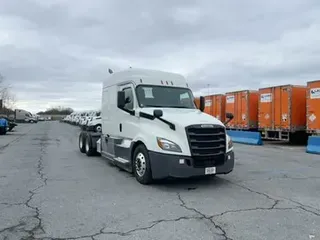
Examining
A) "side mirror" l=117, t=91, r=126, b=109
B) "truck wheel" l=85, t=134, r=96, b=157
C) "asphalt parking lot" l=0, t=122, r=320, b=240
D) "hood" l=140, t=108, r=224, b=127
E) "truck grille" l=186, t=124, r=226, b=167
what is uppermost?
"side mirror" l=117, t=91, r=126, b=109

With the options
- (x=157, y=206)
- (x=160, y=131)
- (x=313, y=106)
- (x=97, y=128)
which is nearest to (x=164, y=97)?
(x=160, y=131)

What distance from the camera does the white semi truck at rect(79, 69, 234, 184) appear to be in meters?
7.45

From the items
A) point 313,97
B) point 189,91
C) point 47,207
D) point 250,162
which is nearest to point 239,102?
point 313,97

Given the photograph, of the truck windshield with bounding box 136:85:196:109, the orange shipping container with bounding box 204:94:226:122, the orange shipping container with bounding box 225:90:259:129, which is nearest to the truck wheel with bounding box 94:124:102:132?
the truck windshield with bounding box 136:85:196:109

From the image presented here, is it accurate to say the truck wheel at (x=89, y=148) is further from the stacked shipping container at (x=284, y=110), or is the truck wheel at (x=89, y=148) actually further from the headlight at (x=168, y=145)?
the stacked shipping container at (x=284, y=110)

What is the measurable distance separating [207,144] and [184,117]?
82 cm

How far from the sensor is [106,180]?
8562 mm

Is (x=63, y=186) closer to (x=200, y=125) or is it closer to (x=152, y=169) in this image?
(x=152, y=169)

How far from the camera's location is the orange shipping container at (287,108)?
18.8 metres

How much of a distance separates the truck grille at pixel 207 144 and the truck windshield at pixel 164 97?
1684mm

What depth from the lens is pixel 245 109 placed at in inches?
891

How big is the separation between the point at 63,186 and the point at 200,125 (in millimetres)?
3360

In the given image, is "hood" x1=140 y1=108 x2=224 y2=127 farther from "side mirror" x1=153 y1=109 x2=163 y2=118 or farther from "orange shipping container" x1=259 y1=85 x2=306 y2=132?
"orange shipping container" x1=259 y1=85 x2=306 y2=132

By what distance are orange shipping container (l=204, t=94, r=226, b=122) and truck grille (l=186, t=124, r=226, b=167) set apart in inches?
735
